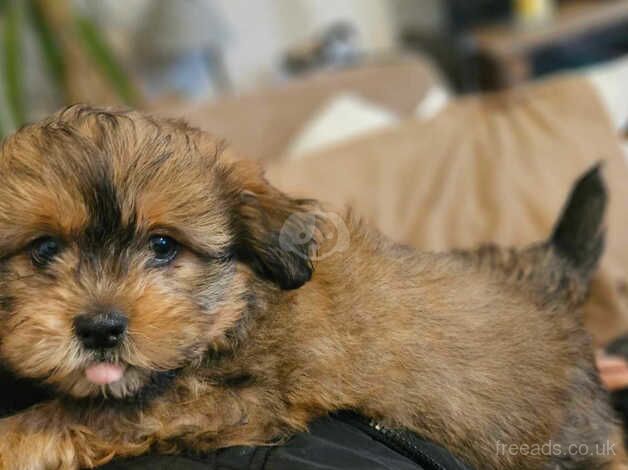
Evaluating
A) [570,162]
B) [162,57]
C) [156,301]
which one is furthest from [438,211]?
[162,57]

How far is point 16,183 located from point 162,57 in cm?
379

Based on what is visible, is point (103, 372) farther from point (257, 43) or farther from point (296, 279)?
point (257, 43)

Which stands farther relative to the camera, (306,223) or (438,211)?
(438,211)

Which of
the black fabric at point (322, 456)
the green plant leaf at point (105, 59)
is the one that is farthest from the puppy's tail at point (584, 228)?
the green plant leaf at point (105, 59)

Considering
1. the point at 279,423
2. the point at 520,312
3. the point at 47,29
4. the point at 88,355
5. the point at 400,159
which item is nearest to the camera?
the point at 88,355

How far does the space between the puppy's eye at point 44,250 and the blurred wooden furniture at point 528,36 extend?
357cm

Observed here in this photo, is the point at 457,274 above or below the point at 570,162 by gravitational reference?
above

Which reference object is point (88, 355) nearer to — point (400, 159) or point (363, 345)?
point (363, 345)

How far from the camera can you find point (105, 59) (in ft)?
12.3

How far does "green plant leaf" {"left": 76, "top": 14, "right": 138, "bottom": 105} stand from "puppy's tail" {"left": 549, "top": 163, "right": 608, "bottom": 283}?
269cm

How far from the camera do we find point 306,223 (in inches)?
47.1

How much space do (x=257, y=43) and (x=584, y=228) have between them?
381 cm

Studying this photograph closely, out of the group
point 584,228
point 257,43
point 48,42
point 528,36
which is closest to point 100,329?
point 584,228

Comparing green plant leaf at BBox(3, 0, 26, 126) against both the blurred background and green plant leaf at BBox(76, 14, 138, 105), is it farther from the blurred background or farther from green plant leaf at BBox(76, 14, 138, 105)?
green plant leaf at BBox(76, 14, 138, 105)
